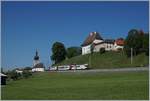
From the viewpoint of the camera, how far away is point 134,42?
108125mm

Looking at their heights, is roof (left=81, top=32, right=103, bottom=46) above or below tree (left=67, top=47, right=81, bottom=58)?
above

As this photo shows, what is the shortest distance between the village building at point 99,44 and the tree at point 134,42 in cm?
3010

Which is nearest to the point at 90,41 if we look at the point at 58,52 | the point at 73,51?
the point at 73,51

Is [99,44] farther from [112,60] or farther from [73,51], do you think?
[112,60]

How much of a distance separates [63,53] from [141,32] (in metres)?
43.7

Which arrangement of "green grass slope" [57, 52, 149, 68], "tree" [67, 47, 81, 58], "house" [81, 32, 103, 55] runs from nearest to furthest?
"green grass slope" [57, 52, 149, 68] < "tree" [67, 47, 81, 58] < "house" [81, 32, 103, 55]

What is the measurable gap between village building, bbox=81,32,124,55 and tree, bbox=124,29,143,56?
30098mm

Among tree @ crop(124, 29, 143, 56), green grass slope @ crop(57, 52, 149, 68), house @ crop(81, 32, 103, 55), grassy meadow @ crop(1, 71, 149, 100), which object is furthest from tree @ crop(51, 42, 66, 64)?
grassy meadow @ crop(1, 71, 149, 100)

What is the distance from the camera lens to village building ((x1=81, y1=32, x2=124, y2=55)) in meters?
151

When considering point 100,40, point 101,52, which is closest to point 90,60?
point 101,52

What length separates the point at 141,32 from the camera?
114 metres

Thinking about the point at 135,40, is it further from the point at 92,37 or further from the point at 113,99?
the point at 113,99

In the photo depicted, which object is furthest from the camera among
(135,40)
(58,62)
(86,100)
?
(58,62)

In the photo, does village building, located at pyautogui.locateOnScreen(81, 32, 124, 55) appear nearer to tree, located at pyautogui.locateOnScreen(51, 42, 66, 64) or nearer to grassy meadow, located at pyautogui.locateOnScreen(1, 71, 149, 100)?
tree, located at pyautogui.locateOnScreen(51, 42, 66, 64)
